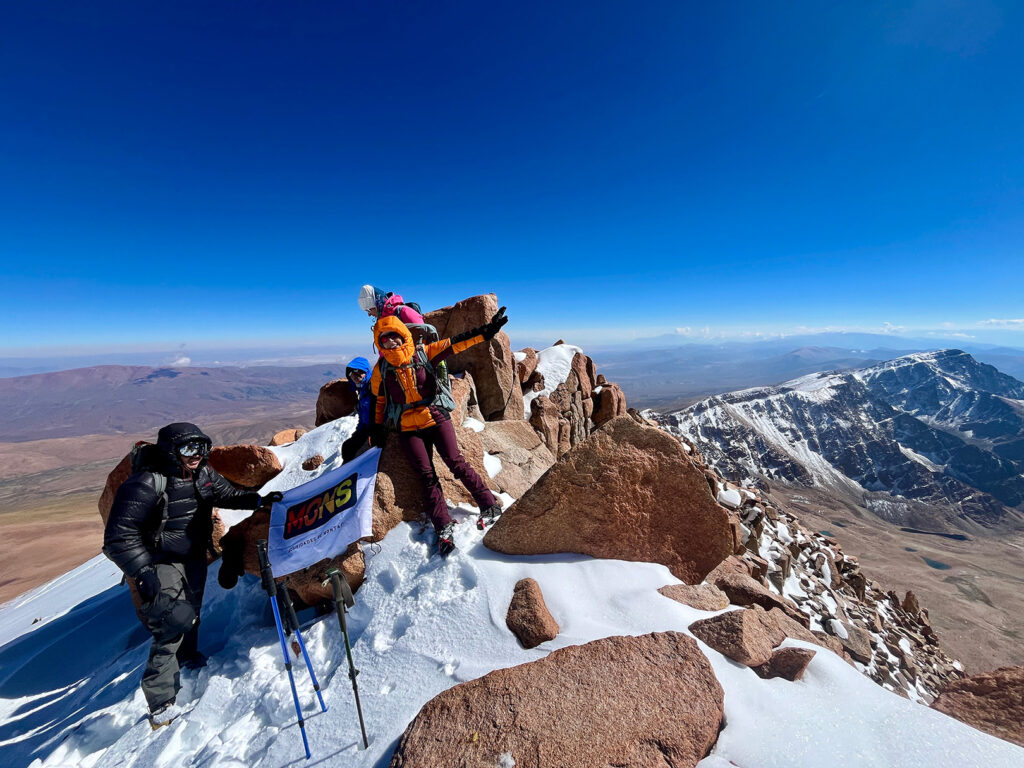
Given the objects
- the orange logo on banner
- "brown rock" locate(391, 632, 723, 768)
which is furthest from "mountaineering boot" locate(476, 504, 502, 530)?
"brown rock" locate(391, 632, 723, 768)

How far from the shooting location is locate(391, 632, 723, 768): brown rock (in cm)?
353

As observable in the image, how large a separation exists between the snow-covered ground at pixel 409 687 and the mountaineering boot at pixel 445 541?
17 centimetres

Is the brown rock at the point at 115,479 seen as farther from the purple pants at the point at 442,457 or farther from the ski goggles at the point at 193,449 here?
the purple pants at the point at 442,457

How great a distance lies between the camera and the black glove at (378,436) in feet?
25.9

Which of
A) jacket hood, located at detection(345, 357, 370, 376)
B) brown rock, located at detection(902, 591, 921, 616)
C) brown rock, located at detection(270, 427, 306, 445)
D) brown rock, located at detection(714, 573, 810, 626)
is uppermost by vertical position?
jacket hood, located at detection(345, 357, 370, 376)

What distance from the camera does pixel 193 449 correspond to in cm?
592

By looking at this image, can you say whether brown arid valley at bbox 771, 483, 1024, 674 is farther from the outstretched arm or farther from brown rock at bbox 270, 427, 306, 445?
brown rock at bbox 270, 427, 306, 445

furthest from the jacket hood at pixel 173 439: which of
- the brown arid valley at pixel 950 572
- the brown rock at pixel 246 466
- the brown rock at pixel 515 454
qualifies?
the brown arid valley at pixel 950 572

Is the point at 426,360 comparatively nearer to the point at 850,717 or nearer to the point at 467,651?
the point at 467,651

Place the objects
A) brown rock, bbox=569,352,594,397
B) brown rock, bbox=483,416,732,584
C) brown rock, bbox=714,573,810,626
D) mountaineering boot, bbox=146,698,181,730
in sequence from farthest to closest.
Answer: brown rock, bbox=569,352,594,397 → brown rock, bbox=714,573,810,626 → brown rock, bbox=483,416,732,584 → mountaineering boot, bbox=146,698,181,730

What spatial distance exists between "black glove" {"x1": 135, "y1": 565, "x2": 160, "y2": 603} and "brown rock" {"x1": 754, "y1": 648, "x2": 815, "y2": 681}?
27.1 feet

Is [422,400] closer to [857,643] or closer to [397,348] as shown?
[397,348]

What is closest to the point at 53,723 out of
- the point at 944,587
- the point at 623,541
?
the point at 623,541

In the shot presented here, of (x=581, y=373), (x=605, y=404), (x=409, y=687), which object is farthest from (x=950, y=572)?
(x=409, y=687)
